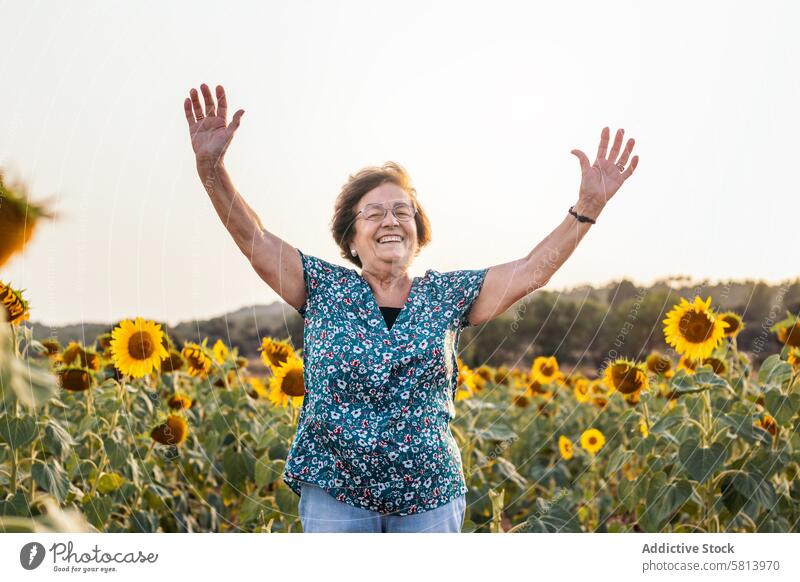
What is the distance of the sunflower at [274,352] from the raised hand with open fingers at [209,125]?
1.26 m

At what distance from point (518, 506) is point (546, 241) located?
8.77ft

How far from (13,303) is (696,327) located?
2.67 m

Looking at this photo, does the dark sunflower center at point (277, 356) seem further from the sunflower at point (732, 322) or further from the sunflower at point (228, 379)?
the sunflower at point (732, 322)

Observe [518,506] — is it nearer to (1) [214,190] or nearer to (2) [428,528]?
(2) [428,528]

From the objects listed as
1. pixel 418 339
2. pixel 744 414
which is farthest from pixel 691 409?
pixel 418 339

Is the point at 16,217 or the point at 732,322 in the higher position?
the point at 16,217

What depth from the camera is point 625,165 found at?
2.61m

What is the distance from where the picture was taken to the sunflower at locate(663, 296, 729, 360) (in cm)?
340

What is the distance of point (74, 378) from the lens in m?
3.26

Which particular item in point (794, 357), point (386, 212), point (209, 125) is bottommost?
point (794, 357)

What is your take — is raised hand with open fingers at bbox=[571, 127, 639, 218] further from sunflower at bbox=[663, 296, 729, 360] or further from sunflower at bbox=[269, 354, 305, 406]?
sunflower at bbox=[269, 354, 305, 406]

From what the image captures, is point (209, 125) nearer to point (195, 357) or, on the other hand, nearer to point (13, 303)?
point (13, 303)

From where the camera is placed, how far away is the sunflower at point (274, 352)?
3475 mm

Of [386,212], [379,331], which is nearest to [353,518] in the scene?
[379,331]
